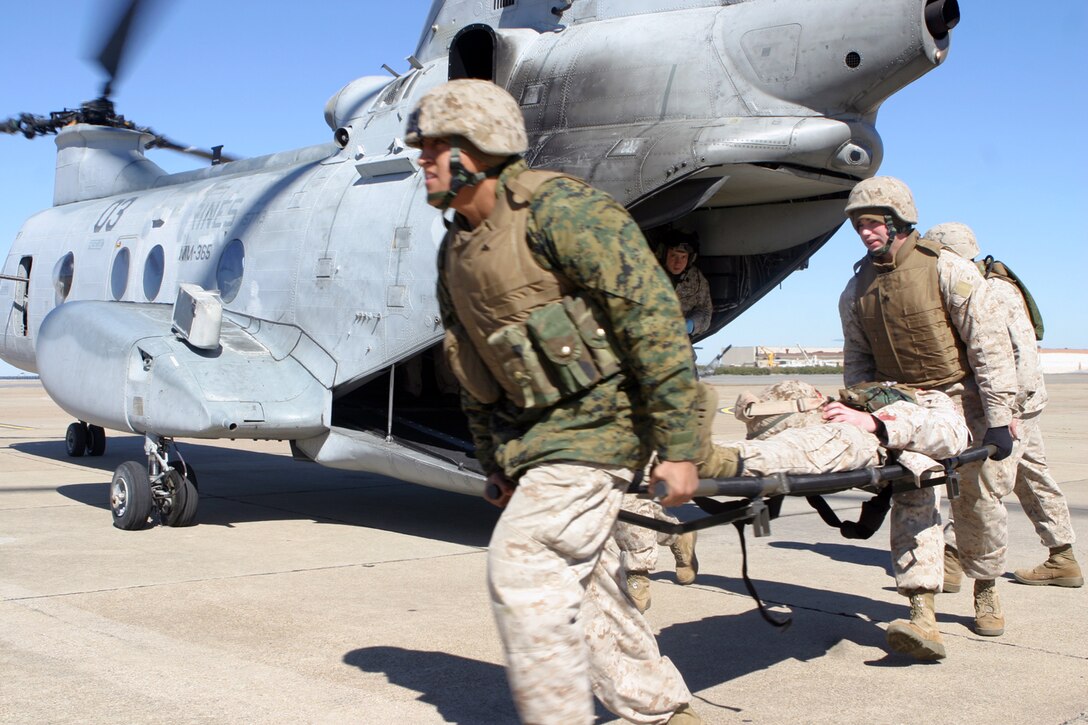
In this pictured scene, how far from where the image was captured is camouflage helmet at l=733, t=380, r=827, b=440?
424 centimetres

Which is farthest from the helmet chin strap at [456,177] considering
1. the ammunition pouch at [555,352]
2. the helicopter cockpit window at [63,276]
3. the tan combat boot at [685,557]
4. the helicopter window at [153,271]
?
the helicopter cockpit window at [63,276]

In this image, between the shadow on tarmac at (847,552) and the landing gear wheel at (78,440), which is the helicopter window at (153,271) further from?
the shadow on tarmac at (847,552)

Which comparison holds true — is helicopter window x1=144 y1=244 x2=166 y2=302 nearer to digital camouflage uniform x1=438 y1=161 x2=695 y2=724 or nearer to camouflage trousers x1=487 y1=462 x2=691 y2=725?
digital camouflage uniform x1=438 y1=161 x2=695 y2=724

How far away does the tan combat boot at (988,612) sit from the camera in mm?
4879

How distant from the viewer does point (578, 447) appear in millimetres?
2961

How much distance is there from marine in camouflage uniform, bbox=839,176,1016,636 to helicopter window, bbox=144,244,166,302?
665 centimetres

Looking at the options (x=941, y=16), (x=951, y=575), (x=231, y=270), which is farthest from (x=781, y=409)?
(x=231, y=270)

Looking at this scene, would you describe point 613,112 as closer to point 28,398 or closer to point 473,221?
point 473,221

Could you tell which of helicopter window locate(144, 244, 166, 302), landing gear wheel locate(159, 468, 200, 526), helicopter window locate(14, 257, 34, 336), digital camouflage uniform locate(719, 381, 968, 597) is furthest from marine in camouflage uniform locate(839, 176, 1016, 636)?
helicopter window locate(14, 257, 34, 336)

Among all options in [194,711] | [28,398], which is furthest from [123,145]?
[28,398]

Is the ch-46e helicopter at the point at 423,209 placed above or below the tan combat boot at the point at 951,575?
above

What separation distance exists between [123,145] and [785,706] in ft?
34.3

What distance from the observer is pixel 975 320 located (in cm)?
472

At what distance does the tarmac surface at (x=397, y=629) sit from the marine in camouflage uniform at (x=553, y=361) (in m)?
0.99
